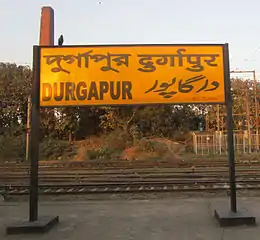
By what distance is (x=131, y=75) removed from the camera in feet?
24.4

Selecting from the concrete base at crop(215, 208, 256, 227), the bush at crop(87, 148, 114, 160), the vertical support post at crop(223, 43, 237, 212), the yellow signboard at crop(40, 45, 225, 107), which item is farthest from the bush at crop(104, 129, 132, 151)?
the concrete base at crop(215, 208, 256, 227)

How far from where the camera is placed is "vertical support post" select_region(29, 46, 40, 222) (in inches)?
277

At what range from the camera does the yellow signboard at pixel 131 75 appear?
7.35 meters

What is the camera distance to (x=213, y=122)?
178 ft

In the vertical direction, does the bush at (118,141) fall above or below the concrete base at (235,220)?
above

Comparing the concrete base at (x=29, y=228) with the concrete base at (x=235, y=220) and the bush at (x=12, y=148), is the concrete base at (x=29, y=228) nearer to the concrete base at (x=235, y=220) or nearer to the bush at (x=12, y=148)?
the concrete base at (x=235, y=220)

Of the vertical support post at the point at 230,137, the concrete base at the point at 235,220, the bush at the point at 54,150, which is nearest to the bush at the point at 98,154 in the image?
the bush at the point at 54,150

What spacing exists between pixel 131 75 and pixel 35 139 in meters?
2.29

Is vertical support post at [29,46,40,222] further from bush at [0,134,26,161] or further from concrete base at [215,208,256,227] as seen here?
bush at [0,134,26,161]

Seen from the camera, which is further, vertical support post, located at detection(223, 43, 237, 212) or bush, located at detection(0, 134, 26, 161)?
bush, located at detection(0, 134, 26, 161)

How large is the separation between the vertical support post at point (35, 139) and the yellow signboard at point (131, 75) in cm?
11

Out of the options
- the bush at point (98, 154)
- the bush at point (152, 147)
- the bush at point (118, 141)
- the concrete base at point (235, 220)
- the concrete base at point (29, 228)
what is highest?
the bush at point (118, 141)

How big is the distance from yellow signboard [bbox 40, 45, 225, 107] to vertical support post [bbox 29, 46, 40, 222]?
11 cm

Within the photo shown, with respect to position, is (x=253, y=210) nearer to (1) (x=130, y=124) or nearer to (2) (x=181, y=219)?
(2) (x=181, y=219)
